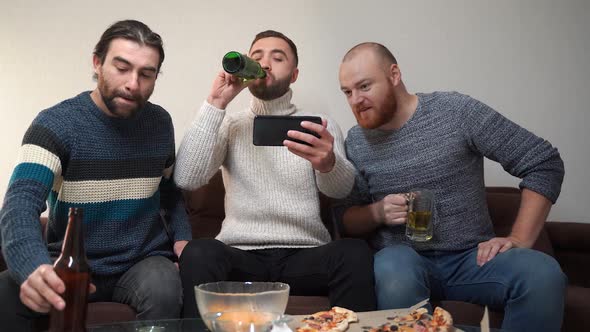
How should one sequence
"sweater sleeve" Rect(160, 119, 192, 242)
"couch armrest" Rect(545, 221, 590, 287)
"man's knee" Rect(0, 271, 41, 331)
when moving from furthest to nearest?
"couch armrest" Rect(545, 221, 590, 287)
"sweater sleeve" Rect(160, 119, 192, 242)
"man's knee" Rect(0, 271, 41, 331)

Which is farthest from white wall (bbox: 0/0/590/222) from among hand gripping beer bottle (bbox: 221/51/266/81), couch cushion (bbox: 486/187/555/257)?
hand gripping beer bottle (bbox: 221/51/266/81)

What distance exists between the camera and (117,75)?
66.3 inches

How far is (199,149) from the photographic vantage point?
1.83m

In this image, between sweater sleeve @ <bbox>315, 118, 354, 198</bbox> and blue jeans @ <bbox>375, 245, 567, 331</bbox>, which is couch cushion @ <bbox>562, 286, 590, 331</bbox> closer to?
blue jeans @ <bbox>375, 245, 567, 331</bbox>

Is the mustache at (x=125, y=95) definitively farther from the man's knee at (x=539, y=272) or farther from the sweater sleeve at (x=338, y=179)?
the man's knee at (x=539, y=272)

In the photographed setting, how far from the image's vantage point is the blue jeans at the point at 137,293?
1.45 metres

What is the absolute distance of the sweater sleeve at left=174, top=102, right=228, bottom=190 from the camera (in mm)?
1829

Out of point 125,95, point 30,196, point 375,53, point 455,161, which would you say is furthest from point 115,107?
point 455,161

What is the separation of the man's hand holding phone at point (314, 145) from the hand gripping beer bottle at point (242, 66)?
0.26 metres

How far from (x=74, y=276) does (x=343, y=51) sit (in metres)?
1.70

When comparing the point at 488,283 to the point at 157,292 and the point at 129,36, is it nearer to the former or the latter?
the point at 157,292

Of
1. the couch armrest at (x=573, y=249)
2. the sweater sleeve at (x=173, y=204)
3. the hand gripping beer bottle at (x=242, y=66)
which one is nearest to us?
the hand gripping beer bottle at (x=242, y=66)

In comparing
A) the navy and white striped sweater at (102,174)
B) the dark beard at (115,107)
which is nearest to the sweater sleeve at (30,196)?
the navy and white striped sweater at (102,174)

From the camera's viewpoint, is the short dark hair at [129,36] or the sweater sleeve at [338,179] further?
the sweater sleeve at [338,179]
